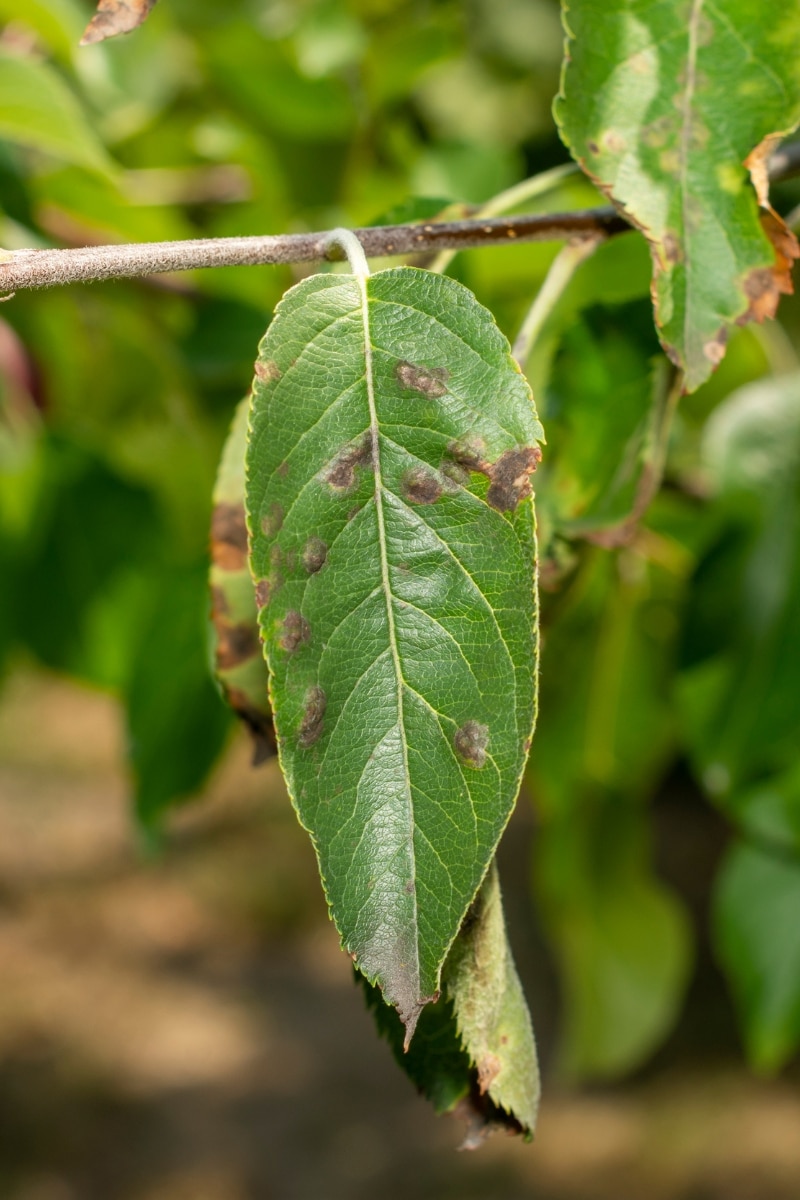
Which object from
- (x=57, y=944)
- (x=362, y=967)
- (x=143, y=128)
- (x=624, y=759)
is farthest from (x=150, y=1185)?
(x=362, y=967)

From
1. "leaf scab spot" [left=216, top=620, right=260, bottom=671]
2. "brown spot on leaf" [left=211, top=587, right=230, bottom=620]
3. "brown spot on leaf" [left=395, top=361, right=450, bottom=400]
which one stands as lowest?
"leaf scab spot" [left=216, top=620, right=260, bottom=671]

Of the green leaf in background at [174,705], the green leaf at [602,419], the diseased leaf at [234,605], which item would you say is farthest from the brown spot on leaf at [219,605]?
the green leaf in background at [174,705]

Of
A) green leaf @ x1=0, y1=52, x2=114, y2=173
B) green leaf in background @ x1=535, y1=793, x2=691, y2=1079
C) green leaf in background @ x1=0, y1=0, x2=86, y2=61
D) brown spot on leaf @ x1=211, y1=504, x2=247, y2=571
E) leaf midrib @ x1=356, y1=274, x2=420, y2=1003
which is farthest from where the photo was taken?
green leaf in background @ x1=535, y1=793, x2=691, y2=1079

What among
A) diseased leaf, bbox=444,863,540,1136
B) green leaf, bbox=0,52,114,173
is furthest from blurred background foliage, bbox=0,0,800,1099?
diseased leaf, bbox=444,863,540,1136

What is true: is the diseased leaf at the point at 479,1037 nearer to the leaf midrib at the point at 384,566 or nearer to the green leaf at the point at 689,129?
the leaf midrib at the point at 384,566

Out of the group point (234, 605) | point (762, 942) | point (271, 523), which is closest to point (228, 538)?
point (234, 605)

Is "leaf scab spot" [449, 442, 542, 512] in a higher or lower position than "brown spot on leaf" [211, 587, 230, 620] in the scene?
higher

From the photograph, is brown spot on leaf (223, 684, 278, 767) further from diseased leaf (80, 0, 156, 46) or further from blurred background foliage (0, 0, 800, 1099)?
diseased leaf (80, 0, 156, 46)
